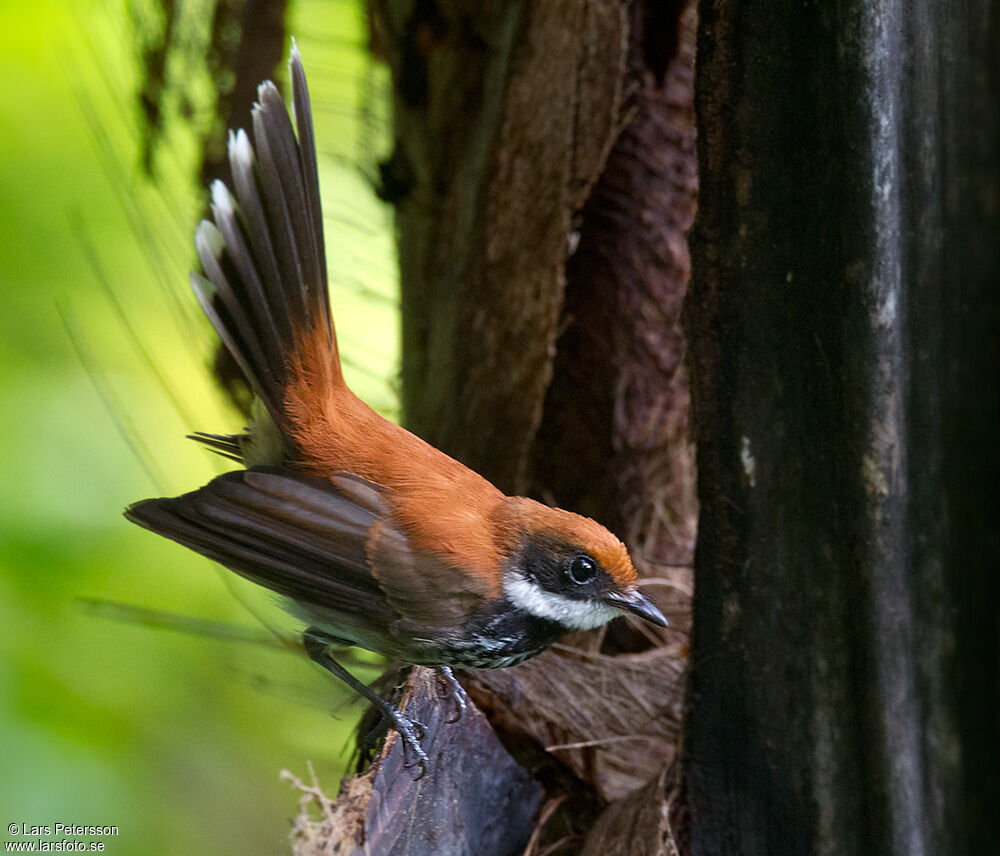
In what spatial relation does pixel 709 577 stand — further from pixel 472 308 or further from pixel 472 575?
pixel 472 308

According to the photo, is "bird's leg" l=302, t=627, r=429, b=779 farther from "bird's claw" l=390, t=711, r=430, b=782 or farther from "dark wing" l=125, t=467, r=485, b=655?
"dark wing" l=125, t=467, r=485, b=655

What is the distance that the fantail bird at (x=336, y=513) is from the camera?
255 centimetres

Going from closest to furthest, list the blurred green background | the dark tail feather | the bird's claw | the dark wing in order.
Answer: the bird's claw, the dark wing, the dark tail feather, the blurred green background

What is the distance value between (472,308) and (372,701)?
142 centimetres

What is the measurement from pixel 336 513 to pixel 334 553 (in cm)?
11

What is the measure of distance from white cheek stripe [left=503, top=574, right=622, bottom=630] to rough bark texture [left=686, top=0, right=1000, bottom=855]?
0.32m

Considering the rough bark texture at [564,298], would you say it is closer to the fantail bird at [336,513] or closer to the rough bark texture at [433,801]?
the rough bark texture at [433,801]

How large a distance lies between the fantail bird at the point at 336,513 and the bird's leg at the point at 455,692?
33mm

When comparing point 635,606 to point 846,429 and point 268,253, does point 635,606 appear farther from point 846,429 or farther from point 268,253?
point 268,253

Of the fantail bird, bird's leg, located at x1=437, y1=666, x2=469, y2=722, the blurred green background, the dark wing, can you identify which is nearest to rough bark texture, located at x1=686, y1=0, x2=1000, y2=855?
the fantail bird

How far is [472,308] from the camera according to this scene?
3404 mm

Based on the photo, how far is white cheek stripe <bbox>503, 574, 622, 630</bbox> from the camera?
8.58 ft

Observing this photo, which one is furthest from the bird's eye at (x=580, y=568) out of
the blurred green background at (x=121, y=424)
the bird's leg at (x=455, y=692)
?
the blurred green background at (x=121, y=424)

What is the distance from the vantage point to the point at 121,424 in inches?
136
